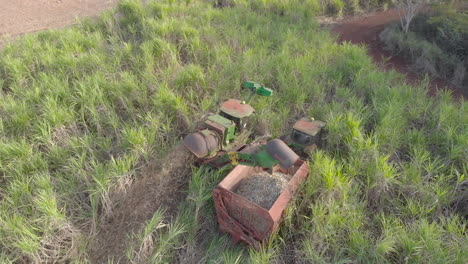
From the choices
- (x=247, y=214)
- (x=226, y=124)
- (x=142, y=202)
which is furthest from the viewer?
(x=226, y=124)

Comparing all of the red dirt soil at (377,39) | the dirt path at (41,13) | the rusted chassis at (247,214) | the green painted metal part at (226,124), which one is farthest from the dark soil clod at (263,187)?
the dirt path at (41,13)

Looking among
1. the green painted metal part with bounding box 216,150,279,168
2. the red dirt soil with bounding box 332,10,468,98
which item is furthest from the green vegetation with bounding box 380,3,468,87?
the green painted metal part with bounding box 216,150,279,168

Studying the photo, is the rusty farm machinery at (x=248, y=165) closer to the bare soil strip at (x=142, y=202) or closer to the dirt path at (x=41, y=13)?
the bare soil strip at (x=142, y=202)

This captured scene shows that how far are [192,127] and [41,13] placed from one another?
6426mm

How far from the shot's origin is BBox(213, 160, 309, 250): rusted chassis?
2068mm

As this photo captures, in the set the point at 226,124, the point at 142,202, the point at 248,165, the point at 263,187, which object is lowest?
the point at 142,202

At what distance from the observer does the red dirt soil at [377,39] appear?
16.2 feet

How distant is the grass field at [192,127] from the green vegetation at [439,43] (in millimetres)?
1472

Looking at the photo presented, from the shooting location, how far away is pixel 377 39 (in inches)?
251

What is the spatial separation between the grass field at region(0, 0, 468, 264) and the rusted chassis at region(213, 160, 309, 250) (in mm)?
100

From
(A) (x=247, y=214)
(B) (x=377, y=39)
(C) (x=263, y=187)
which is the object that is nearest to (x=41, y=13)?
(C) (x=263, y=187)

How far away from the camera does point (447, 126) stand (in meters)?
3.13

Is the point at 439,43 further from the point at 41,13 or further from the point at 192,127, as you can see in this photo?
the point at 41,13

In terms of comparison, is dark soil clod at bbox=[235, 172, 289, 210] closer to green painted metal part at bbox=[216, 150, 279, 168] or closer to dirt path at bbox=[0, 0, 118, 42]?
green painted metal part at bbox=[216, 150, 279, 168]
